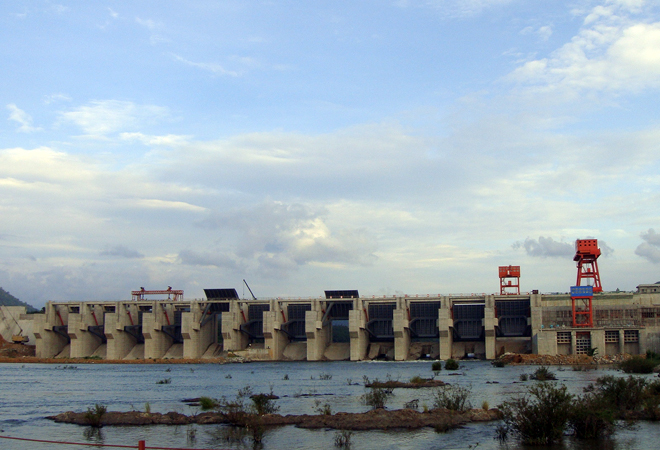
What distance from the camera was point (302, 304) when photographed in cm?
11331

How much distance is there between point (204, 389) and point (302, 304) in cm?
5990

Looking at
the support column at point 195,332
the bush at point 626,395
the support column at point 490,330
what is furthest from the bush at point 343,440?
the support column at point 195,332

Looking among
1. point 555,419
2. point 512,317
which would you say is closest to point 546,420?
point 555,419

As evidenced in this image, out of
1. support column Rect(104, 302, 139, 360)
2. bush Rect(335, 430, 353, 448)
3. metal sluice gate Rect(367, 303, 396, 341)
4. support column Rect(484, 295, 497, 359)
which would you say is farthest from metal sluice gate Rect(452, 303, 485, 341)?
bush Rect(335, 430, 353, 448)

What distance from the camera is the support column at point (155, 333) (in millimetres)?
111625

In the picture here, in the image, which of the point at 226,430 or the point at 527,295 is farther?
the point at 527,295

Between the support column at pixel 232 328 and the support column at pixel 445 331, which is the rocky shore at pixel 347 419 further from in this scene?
the support column at pixel 232 328

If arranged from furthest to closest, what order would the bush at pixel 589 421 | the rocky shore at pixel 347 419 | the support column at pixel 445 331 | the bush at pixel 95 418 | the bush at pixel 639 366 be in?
the support column at pixel 445 331 < the bush at pixel 639 366 < the bush at pixel 95 418 < the rocky shore at pixel 347 419 < the bush at pixel 589 421

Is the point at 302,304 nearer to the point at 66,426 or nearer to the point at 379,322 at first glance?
the point at 379,322

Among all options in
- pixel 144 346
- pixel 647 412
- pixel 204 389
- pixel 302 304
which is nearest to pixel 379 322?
pixel 302 304

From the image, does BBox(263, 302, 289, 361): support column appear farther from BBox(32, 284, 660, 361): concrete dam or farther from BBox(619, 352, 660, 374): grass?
BBox(619, 352, 660, 374): grass

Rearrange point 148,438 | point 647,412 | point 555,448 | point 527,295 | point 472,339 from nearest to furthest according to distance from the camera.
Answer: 1. point 555,448
2. point 148,438
3. point 647,412
4. point 527,295
5. point 472,339

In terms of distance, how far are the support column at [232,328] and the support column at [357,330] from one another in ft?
68.1

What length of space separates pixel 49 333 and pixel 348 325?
57.4 meters
